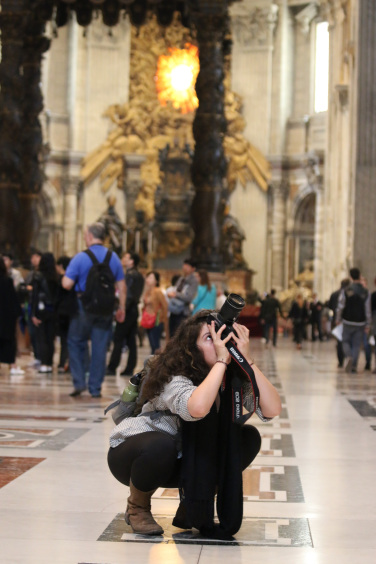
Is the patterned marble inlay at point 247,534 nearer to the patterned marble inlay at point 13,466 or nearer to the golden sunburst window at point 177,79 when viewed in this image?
the patterned marble inlay at point 13,466

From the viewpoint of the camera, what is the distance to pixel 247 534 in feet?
14.4

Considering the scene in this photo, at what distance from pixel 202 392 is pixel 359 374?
426 inches

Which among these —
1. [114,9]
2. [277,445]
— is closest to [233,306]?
[277,445]

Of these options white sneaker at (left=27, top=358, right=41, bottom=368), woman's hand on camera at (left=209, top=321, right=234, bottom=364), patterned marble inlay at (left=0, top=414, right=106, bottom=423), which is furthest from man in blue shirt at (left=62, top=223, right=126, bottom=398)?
woman's hand on camera at (left=209, top=321, right=234, bottom=364)

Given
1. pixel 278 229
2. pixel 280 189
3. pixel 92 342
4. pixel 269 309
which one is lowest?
pixel 269 309

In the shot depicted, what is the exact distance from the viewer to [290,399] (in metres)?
10.4

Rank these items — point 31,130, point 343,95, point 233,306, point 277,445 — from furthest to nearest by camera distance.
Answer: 1. point 343,95
2. point 31,130
3. point 277,445
4. point 233,306

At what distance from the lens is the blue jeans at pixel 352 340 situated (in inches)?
591

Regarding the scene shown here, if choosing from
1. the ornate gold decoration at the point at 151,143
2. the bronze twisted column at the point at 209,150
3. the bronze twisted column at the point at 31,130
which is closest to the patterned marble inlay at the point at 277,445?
the bronze twisted column at the point at 209,150

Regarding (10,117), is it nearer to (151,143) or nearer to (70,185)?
(70,185)

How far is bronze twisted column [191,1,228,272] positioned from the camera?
56.2 feet

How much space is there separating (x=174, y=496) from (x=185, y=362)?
1.14m

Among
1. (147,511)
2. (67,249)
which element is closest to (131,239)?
(67,249)

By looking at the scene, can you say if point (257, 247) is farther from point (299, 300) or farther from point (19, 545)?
point (19, 545)
